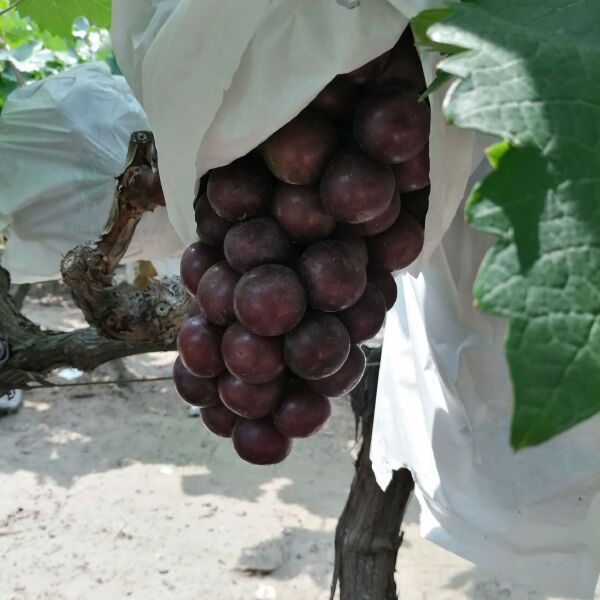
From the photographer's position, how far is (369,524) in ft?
5.53

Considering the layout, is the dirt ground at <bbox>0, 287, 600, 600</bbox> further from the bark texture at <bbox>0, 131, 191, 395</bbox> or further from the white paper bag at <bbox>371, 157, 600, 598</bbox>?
the white paper bag at <bbox>371, 157, 600, 598</bbox>

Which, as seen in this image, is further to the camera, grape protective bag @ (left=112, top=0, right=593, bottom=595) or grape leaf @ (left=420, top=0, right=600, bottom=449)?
grape protective bag @ (left=112, top=0, right=593, bottom=595)

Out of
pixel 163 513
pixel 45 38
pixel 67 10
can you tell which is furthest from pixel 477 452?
pixel 163 513

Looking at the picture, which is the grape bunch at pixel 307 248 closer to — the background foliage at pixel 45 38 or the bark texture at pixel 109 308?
the bark texture at pixel 109 308

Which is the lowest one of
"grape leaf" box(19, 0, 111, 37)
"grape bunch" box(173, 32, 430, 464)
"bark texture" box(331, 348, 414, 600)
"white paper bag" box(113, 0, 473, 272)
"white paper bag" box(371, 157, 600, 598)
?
"bark texture" box(331, 348, 414, 600)

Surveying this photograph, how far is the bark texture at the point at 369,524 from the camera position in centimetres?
167

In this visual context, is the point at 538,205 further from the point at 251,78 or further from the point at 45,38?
the point at 45,38

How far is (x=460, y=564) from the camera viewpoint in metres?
3.36

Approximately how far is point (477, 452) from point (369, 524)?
0.59 meters

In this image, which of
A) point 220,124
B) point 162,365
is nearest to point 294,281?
point 220,124

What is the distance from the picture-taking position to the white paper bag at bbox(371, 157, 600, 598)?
1.09 meters

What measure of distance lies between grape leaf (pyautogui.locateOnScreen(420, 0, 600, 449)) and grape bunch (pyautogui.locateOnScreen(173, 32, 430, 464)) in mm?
200

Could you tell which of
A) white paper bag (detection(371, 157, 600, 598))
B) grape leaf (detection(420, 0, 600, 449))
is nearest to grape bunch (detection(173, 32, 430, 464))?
grape leaf (detection(420, 0, 600, 449))

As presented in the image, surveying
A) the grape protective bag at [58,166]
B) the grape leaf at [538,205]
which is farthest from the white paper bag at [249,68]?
the grape protective bag at [58,166]
